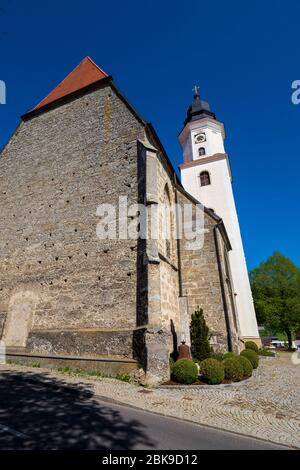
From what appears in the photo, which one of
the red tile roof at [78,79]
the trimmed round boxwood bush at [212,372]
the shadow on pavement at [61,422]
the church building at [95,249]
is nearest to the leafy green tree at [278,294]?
the church building at [95,249]

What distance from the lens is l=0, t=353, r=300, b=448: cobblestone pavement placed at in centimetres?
443

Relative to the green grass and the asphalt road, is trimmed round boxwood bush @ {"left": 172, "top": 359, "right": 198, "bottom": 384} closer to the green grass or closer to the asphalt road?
the green grass

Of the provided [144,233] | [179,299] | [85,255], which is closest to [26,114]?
[85,255]

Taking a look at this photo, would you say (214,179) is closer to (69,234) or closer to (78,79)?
(78,79)

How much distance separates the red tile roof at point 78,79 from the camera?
14.1 meters

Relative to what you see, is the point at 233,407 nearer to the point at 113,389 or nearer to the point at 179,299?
the point at 113,389

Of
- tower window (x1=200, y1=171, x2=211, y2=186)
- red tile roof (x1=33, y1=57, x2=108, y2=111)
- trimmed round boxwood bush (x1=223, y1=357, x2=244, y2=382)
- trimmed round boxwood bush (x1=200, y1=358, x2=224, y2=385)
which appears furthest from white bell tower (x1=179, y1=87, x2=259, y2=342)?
trimmed round boxwood bush (x1=200, y1=358, x2=224, y2=385)

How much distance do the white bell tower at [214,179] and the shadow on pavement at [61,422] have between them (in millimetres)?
14784

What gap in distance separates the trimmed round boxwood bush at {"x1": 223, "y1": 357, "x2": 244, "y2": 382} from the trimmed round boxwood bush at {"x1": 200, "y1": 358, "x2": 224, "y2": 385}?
0.64m

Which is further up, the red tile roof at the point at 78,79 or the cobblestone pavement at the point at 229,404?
the red tile roof at the point at 78,79

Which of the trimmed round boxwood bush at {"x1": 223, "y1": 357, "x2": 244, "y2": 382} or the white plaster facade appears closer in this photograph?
the trimmed round boxwood bush at {"x1": 223, "y1": 357, "x2": 244, "y2": 382}

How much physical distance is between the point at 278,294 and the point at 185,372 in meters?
26.0

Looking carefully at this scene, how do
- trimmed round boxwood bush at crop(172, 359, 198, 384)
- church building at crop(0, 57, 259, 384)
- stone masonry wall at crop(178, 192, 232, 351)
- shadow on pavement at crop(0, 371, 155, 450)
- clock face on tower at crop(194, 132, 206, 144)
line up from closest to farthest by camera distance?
shadow on pavement at crop(0, 371, 155, 450) → trimmed round boxwood bush at crop(172, 359, 198, 384) → church building at crop(0, 57, 259, 384) → stone masonry wall at crop(178, 192, 232, 351) → clock face on tower at crop(194, 132, 206, 144)

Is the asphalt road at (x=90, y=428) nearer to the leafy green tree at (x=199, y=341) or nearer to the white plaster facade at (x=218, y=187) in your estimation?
the leafy green tree at (x=199, y=341)
